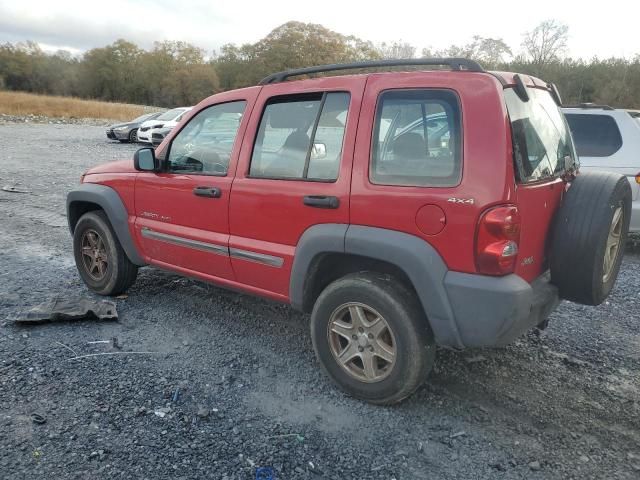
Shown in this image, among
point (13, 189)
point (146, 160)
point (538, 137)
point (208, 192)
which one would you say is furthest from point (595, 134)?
point (13, 189)

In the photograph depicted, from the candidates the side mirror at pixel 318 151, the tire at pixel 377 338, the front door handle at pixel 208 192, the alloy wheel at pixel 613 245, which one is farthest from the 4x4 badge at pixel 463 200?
the front door handle at pixel 208 192

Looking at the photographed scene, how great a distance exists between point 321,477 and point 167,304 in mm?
2531

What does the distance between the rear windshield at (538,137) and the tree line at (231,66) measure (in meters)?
21.6

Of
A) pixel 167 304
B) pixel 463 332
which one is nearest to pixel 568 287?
pixel 463 332

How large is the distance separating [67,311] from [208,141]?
1790mm

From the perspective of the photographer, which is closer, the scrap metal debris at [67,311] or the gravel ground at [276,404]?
the gravel ground at [276,404]

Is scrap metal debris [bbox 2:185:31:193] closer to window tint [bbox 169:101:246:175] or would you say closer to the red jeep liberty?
window tint [bbox 169:101:246:175]

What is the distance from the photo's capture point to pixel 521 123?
2797 mm

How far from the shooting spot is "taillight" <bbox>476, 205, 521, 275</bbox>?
8.41 feet

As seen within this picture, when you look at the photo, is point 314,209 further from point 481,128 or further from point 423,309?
point 481,128

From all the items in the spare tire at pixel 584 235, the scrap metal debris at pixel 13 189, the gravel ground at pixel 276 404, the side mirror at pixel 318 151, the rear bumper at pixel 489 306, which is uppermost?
the side mirror at pixel 318 151

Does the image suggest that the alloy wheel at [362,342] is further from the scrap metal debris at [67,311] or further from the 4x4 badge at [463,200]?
the scrap metal debris at [67,311]

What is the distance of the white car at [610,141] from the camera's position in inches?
234

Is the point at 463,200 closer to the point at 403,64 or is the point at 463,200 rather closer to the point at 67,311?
the point at 403,64
